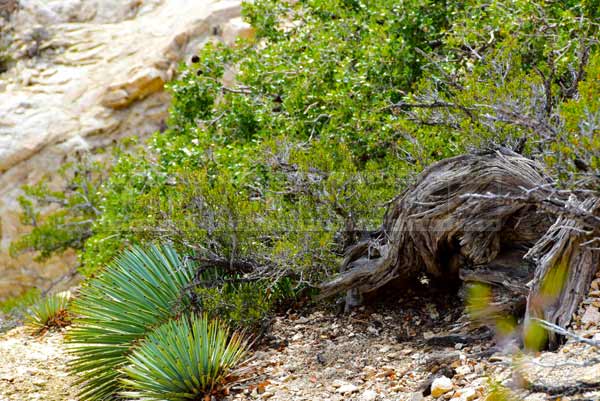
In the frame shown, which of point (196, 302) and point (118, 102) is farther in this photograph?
point (118, 102)

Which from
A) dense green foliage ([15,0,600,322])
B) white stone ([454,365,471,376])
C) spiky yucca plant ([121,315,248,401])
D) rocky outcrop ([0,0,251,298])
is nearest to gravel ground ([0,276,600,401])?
white stone ([454,365,471,376])

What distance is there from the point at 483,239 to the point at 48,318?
19.2 feet

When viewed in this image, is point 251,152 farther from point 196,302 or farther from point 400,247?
point 400,247

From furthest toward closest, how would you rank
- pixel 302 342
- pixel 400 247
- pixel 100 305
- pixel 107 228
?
pixel 107 228, pixel 100 305, pixel 302 342, pixel 400 247

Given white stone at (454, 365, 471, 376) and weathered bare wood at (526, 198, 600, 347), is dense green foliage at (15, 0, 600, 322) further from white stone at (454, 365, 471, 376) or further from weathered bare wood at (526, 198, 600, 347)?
white stone at (454, 365, 471, 376)

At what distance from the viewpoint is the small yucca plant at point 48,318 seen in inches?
338

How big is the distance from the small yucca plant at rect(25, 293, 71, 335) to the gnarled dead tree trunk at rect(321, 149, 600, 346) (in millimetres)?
4303

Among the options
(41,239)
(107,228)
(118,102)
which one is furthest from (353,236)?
(118,102)

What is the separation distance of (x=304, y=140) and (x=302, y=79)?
90 centimetres

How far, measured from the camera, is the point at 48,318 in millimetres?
8664

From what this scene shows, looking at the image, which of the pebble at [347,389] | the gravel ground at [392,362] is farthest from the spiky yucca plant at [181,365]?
the pebble at [347,389]

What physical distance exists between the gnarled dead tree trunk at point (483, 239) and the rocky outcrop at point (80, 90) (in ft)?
28.9

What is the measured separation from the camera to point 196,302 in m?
5.96

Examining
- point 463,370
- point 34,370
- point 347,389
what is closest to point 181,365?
point 347,389
